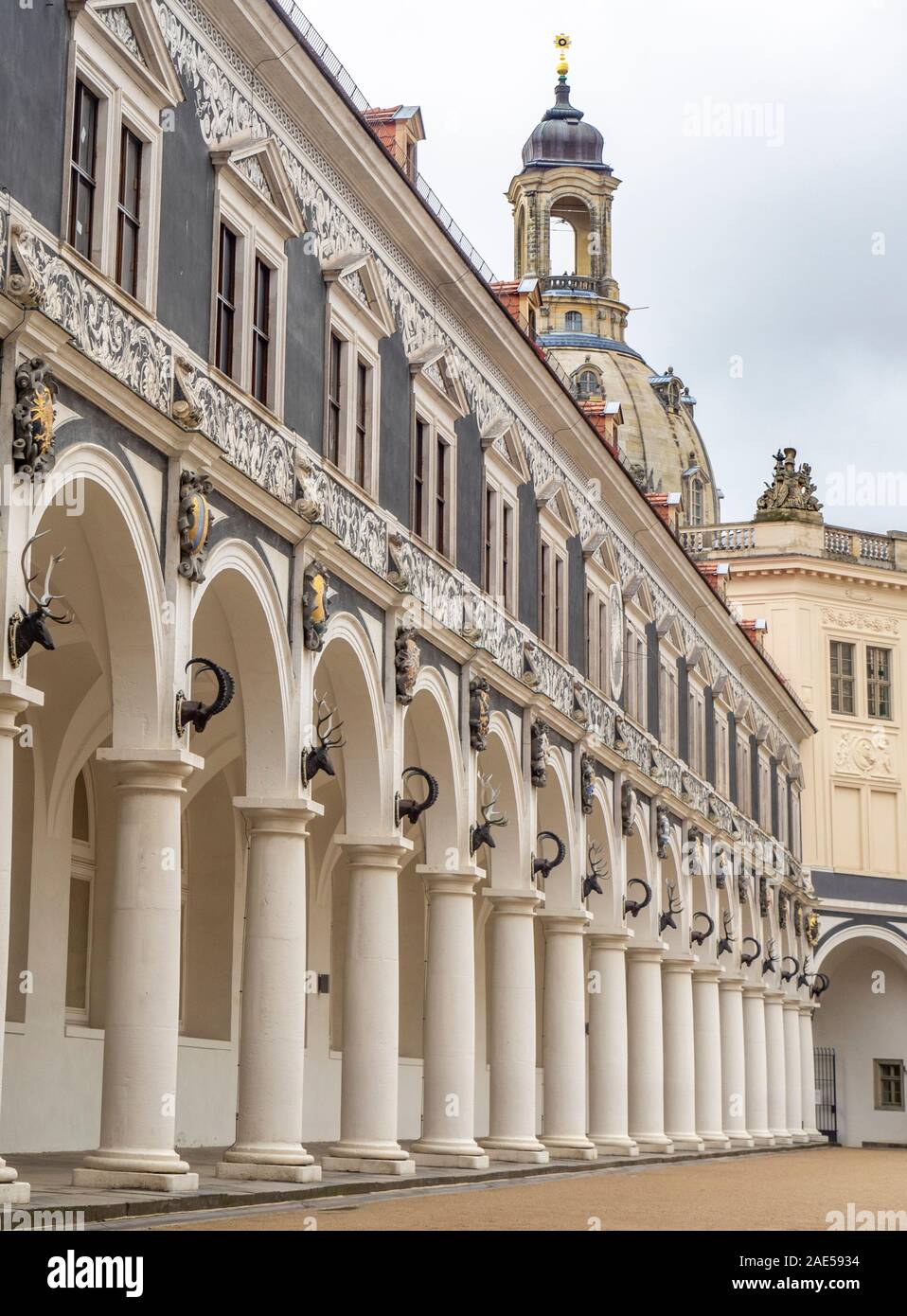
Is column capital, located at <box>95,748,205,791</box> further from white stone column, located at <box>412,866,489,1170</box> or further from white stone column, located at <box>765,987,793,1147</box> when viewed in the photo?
white stone column, located at <box>765,987,793,1147</box>

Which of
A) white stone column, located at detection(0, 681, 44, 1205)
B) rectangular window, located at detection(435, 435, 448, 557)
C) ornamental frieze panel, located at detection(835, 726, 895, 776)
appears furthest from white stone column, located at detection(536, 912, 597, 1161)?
ornamental frieze panel, located at detection(835, 726, 895, 776)

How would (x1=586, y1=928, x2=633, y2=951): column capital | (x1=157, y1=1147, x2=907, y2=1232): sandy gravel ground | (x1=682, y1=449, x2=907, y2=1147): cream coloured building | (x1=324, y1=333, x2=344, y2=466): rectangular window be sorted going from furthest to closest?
(x1=682, y1=449, x2=907, y2=1147): cream coloured building, (x1=586, y1=928, x2=633, y2=951): column capital, (x1=324, y1=333, x2=344, y2=466): rectangular window, (x1=157, y1=1147, x2=907, y2=1232): sandy gravel ground

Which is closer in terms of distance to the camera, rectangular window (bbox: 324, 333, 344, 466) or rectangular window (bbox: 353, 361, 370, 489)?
rectangular window (bbox: 324, 333, 344, 466)

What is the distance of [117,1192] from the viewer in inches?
639

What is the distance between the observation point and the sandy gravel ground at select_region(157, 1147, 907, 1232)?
16453mm

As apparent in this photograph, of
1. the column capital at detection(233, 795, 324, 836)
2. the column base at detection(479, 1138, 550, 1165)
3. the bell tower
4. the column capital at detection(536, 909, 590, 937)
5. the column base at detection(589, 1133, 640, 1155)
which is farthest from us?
the bell tower

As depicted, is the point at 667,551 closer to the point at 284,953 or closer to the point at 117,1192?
the point at 284,953

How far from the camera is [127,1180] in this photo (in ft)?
54.1

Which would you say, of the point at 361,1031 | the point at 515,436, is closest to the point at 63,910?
the point at 361,1031

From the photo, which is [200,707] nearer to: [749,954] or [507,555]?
[507,555]

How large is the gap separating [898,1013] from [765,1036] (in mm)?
11810

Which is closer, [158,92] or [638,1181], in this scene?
[158,92]

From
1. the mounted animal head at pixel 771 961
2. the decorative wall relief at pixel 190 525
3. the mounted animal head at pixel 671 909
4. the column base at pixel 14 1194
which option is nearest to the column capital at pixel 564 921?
the mounted animal head at pixel 671 909

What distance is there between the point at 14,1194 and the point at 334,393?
11.1m
